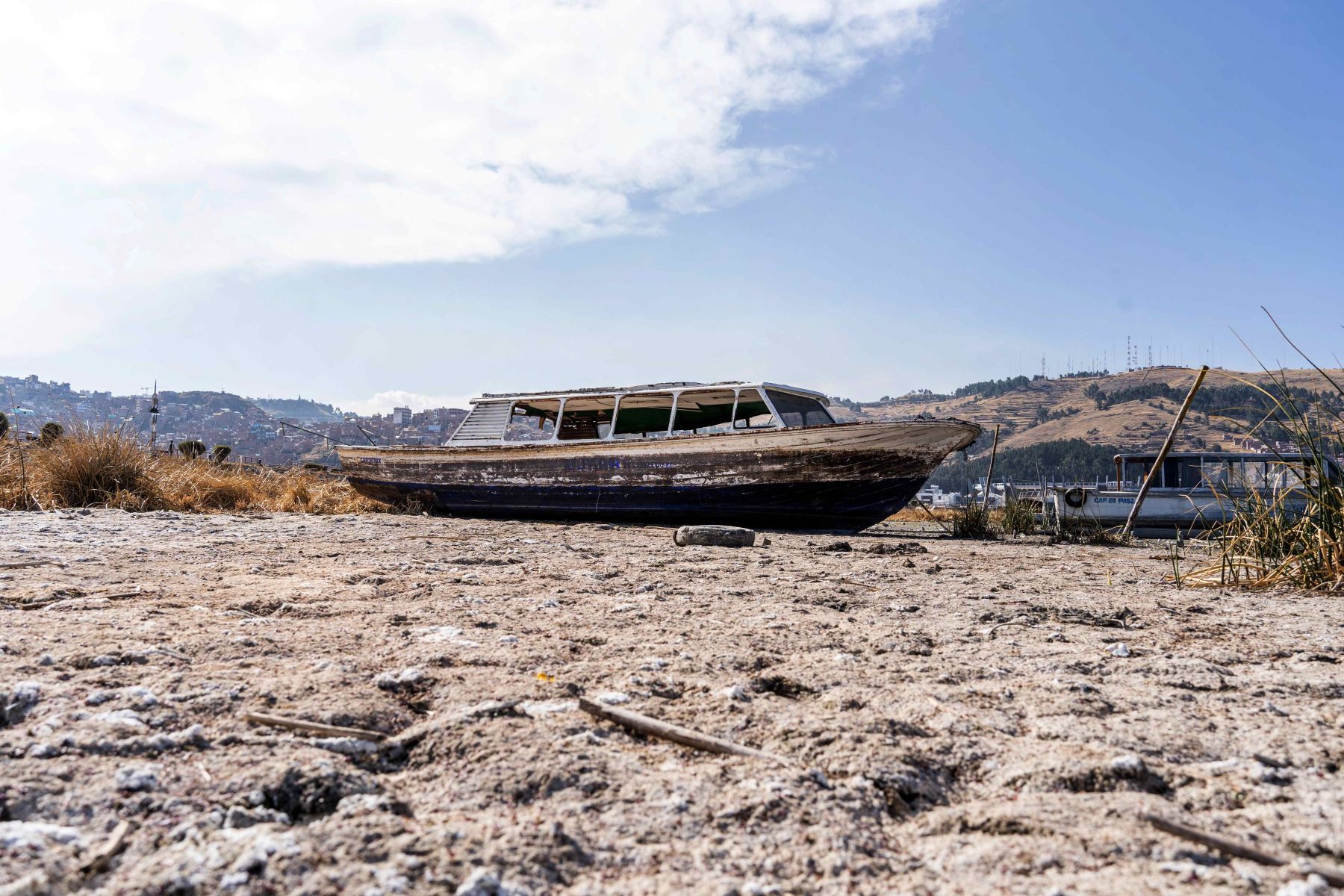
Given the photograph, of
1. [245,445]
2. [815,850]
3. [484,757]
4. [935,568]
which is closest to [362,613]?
[484,757]

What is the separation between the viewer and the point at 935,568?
5.03 m

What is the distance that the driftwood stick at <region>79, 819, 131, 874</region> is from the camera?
1146 mm

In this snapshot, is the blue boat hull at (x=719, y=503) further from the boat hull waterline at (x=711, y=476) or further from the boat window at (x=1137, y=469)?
the boat window at (x=1137, y=469)

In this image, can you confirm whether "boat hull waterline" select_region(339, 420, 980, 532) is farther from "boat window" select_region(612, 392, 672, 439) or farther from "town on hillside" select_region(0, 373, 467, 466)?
"town on hillside" select_region(0, 373, 467, 466)

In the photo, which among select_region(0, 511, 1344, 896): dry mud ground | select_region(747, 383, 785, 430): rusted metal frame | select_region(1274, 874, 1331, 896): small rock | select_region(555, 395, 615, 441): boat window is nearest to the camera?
select_region(1274, 874, 1331, 896): small rock

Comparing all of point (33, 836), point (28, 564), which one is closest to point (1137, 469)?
point (28, 564)

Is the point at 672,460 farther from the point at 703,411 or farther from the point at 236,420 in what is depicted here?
the point at 236,420

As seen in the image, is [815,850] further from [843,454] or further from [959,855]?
[843,454]

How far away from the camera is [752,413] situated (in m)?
11.5

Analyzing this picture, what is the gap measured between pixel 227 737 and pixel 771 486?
8312 mm

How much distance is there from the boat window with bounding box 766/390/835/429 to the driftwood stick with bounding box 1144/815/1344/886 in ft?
29.0

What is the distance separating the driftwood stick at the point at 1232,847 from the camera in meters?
1.16

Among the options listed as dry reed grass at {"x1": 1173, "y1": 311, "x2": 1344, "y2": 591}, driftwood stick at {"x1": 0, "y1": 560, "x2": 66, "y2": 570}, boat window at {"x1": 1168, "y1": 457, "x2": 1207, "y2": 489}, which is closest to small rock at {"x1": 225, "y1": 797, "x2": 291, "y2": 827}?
driftwood stick at {"x1": 0, "y1": 560, "x2": 66, "y2": 570}

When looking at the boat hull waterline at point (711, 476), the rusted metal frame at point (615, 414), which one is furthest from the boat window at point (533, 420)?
the rusted metal frame at point (615, 414)
